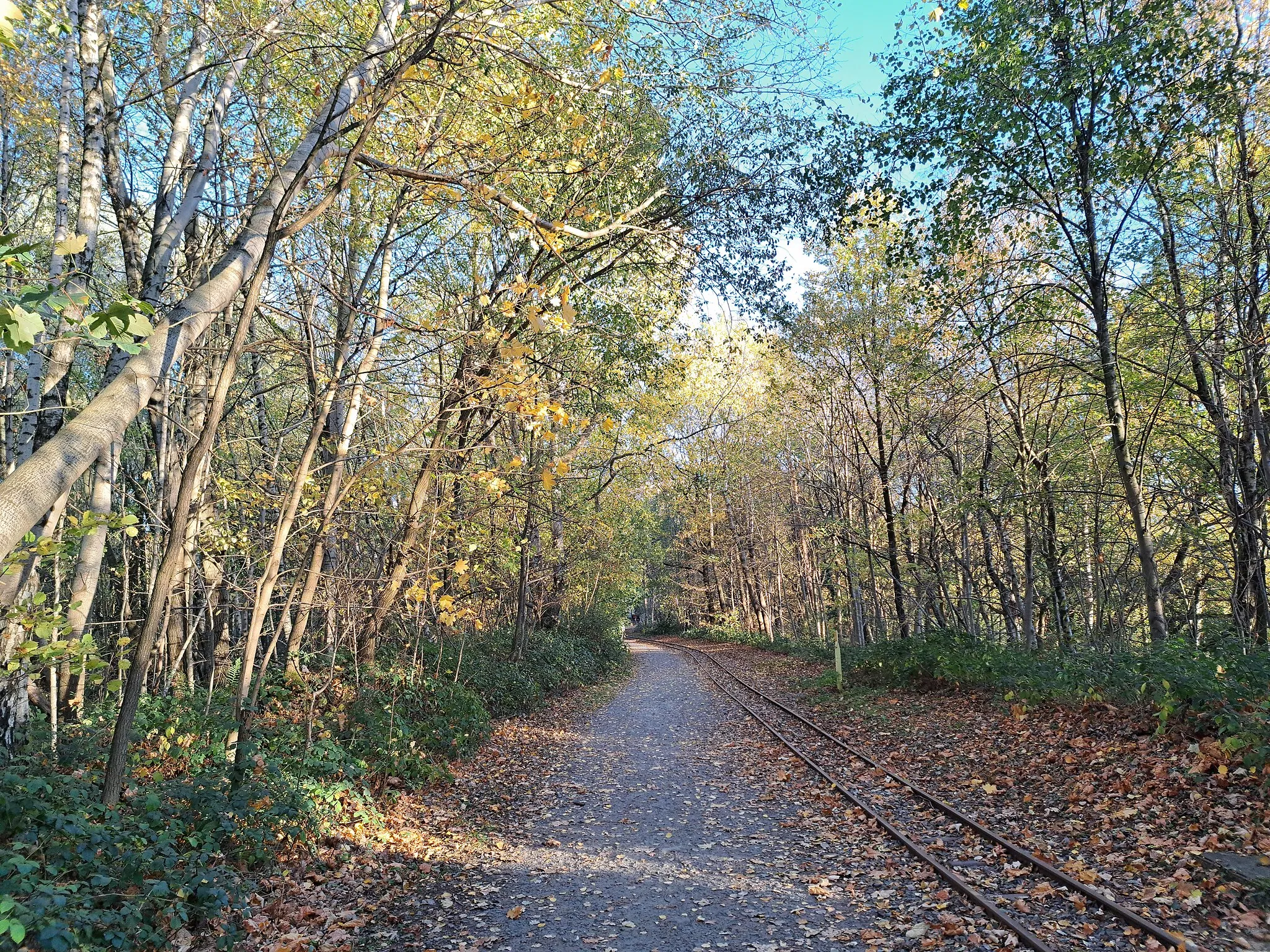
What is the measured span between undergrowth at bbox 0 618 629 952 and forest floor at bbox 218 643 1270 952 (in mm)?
440

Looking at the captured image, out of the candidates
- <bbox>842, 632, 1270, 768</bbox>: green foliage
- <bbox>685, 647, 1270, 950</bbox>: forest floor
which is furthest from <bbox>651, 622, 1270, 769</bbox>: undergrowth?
<bbox>685, 647, 1270, 950</bbox>: forest floor

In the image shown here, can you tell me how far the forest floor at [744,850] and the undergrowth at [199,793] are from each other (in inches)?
17.3

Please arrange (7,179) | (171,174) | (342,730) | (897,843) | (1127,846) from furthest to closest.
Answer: (7,179) → (342,730) → (171,174) → (897,843) → (1127,846)

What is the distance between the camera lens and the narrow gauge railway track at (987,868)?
173 inches

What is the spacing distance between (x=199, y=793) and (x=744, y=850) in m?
4.68

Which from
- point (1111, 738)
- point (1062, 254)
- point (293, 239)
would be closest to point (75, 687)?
point (293, 239)

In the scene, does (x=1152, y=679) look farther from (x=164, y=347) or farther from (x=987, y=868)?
(x=164, y=347)

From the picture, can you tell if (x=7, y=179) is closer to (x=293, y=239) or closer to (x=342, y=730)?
(x=293, y=239)

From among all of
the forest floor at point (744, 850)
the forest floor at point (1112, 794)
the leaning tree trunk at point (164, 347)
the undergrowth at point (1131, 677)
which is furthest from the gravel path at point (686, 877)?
the leaning tree trunk at point (164, 347)

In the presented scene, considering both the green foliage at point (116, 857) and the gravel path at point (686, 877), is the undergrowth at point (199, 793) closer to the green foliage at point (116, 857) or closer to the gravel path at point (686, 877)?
the green foliage at point (116, 857)

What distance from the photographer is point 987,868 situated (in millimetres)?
5598

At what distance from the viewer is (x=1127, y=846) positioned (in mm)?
5598

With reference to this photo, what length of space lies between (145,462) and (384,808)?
274 inches

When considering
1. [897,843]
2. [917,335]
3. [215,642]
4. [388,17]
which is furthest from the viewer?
[917,335]
